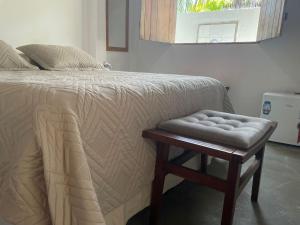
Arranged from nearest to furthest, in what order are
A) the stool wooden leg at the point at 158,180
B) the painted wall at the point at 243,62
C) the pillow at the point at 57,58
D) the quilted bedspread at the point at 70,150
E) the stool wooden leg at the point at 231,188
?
1. the quilted bedspread at the point at 70,150
2. the stool wooden leg at the point at 231,188
3. the stool wooden leg at the point at 158,180
4. the pillow at the point at 57,58
5. the painted wall at the point at 243,62

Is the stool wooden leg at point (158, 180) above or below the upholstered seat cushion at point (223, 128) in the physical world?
below

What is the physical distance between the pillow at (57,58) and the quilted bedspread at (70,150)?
1078 millimetres

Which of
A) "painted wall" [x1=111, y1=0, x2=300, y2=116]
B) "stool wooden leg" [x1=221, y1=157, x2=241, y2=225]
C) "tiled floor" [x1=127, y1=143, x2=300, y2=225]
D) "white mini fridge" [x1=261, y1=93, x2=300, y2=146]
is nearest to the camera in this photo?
"stool wooden leg" [x1=221, y1=157, x2=241, y2=225]

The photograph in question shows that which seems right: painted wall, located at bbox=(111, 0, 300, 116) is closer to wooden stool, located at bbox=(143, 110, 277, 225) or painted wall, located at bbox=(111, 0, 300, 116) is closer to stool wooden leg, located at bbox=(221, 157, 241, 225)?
wooden stool, located at bbox=(143, 110, 277, 225)

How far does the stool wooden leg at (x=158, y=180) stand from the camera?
1.15 m

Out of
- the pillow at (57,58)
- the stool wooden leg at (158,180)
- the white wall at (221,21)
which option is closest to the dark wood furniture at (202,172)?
the stool wooden leg at (158,180)

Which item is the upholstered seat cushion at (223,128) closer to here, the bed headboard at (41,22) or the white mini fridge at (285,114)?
the white mini fridge at (285,114)

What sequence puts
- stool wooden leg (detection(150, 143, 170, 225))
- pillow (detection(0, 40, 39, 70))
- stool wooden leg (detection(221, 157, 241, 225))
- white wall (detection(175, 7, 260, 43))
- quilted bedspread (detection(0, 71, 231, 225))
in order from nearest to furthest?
1. quilted bedspread (detection(0, 71, 231, 225))
2. stool wooden leg (detection(221, 157, 241, 225))
3. stool wooden leg (detection(150, 143, 170, 225))
4. pillow (detection(0, 40, 39, 70))
5. white wall (detection(175, 7, 260, 43))

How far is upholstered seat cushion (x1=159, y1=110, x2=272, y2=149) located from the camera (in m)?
1.01

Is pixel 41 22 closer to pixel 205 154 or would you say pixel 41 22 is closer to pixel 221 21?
pixel 221 21

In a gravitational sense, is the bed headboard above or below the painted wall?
above

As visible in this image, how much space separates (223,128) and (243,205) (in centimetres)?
61

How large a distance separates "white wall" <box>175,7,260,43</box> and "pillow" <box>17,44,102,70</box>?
1.63 meters

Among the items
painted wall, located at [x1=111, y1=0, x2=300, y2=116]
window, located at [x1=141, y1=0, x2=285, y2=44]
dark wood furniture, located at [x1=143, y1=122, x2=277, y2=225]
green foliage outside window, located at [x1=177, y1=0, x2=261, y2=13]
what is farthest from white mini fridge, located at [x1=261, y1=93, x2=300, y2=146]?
dark wood furniture, located at [x1=143, y1=122, x2=277, y2=225]
